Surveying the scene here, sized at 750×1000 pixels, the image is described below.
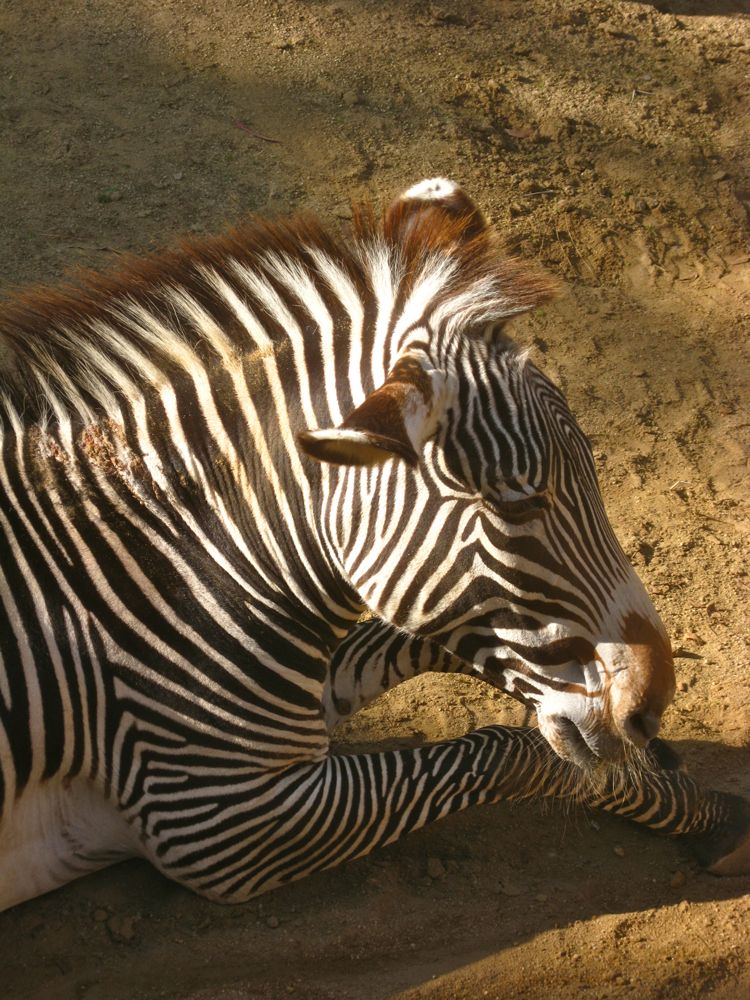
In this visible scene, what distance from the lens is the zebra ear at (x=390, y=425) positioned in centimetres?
345

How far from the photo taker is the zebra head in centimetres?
395

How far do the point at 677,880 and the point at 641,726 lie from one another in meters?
1.31

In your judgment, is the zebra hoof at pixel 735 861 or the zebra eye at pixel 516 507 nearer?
the zebra eye at pixel 516 507

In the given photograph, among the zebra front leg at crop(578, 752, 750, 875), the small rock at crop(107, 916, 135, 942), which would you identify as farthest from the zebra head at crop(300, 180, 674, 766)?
the small rock at crop(107, 916, 135, 942)

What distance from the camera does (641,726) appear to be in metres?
4.20

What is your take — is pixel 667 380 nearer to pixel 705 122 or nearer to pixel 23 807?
pixel 705 122

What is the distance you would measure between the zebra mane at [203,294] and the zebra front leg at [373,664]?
1.73m

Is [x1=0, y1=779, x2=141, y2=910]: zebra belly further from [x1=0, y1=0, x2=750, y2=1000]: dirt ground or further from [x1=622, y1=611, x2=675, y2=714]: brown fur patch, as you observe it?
[x1=622, y1=611, x2=675, y2=714]: brown fur patch

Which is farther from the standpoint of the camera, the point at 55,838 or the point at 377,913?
the point at 377,913

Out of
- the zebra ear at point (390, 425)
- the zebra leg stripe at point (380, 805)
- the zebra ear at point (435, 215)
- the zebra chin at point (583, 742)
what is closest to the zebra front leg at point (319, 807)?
the zebra leg stripe at point (380, 805)

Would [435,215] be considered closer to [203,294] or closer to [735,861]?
[203,294]

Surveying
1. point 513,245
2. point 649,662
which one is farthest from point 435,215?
point 513,245

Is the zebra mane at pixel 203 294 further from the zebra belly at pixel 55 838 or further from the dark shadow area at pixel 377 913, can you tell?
the dark shadow area at pixel 377 913

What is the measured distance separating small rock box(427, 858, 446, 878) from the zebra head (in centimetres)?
104
